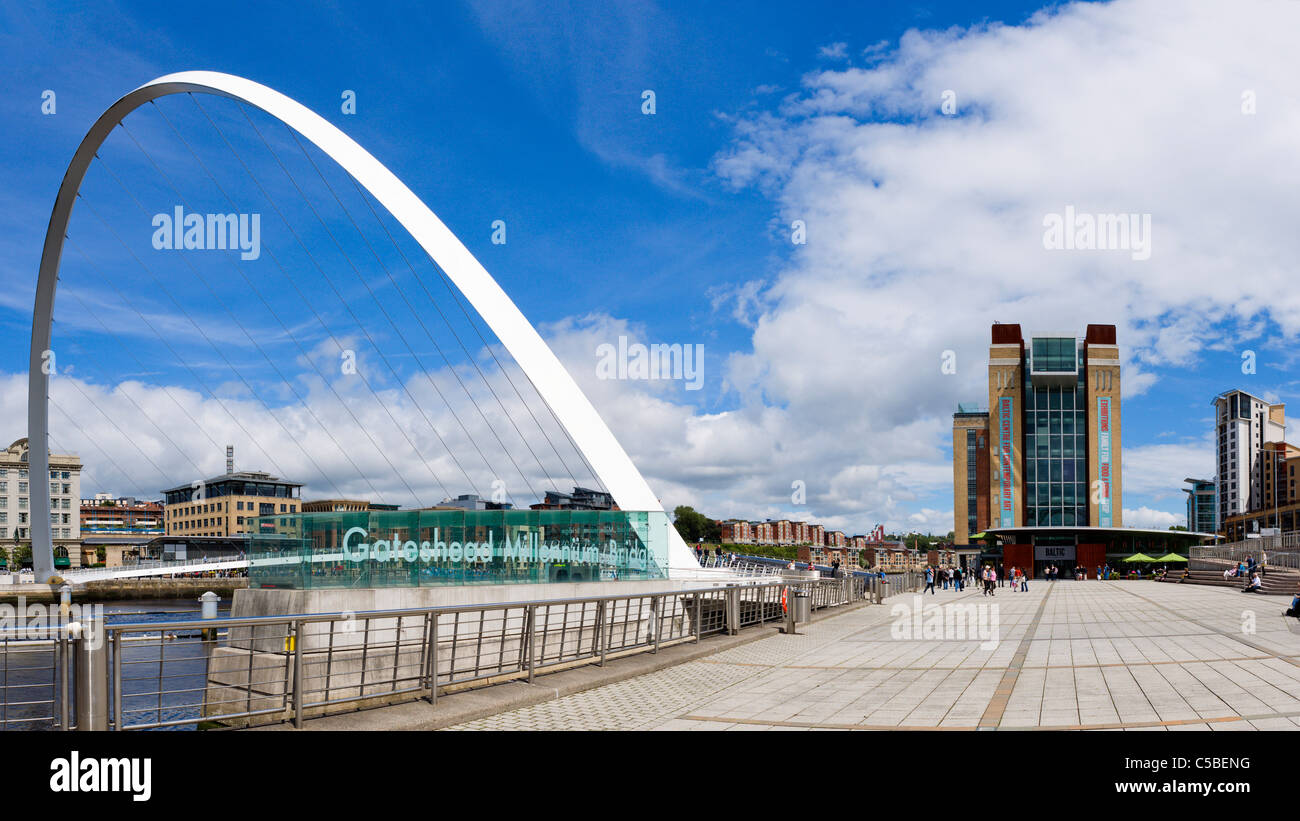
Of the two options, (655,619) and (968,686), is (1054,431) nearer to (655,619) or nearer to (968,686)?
(655,619)

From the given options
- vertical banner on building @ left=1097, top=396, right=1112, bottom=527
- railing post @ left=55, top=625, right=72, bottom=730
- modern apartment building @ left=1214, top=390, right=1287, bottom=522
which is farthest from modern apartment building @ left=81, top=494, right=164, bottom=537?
modern apartment building @ left=1214, top=390, right=1287, bottom=522

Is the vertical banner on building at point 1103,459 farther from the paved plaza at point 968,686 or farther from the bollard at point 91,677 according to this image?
the bollard at point 91,677

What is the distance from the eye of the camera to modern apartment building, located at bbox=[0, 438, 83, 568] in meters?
104

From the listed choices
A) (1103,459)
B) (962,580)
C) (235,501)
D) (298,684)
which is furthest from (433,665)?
(235,501)

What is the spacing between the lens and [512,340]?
104 ft

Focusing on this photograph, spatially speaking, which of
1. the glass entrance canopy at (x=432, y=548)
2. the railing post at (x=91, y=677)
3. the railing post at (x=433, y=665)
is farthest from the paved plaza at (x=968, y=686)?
the glass entrance canopy at (x=432, y=548)

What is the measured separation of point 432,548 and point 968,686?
11.3m

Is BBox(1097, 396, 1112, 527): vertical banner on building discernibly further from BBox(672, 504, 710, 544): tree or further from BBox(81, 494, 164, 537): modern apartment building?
BBox(81, 494, 164, 537): modern apartment building

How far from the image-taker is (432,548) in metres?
18.9

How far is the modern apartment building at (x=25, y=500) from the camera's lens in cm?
10400
